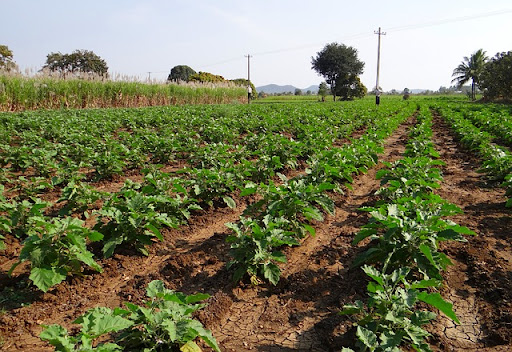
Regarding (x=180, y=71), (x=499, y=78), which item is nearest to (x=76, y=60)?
(x=180, y=71)

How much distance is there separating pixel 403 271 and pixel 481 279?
4.16 ft

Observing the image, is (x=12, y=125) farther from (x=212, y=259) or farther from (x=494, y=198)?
(x=494, y=198)

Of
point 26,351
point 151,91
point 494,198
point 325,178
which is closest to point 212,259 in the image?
point 26,351

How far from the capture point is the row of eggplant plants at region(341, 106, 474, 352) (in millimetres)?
2438

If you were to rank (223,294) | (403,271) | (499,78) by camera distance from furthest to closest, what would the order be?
1. (499,78)
2. (223,294)
3. (403,271)

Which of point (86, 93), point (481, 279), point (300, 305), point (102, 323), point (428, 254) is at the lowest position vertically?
point (300, 305)

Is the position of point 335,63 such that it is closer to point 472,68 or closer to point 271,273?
point 472,68

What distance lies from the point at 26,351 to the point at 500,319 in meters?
3.66

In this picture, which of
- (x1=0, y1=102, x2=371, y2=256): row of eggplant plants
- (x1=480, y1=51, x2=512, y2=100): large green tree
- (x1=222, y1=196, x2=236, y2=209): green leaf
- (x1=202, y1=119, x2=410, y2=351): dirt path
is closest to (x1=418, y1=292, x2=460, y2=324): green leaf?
(x1=202, y1=119, x2=410, y2=351): dirt path

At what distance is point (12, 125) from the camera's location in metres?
10.5

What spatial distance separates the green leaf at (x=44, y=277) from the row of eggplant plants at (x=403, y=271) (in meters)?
2.41

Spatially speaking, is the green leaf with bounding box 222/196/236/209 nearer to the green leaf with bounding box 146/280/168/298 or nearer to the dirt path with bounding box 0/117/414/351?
the dirt path with bounding box 0/117/414/351

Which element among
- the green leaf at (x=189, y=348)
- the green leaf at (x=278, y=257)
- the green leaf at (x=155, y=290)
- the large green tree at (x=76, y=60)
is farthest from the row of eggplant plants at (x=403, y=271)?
the large green tree at (x=76, y=60)

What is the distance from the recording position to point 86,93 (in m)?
20.7
